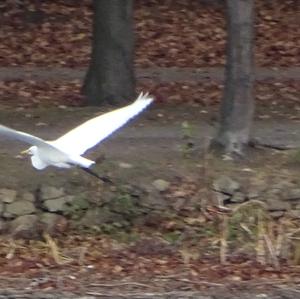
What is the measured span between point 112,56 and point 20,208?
3820 millimetres

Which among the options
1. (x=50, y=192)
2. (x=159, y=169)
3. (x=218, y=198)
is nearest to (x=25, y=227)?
(x=50, y=192)

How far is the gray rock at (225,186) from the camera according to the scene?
10.6m

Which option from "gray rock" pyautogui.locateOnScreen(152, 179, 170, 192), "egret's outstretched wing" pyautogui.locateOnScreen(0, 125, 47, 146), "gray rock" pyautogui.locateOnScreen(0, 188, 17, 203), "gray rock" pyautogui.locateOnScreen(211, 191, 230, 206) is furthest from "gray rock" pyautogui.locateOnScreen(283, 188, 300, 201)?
"egret's outstretched wing" pyautogui.locateOnScreen(0, 125, 47, 146)

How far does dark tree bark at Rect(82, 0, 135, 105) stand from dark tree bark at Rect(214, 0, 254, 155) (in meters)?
2.81

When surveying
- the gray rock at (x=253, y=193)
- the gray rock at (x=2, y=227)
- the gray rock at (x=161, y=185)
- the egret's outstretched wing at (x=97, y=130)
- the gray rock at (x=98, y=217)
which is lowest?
the gray rock at (x=2, y=227)

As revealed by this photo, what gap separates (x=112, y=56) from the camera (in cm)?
1384

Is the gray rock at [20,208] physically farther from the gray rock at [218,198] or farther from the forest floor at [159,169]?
the gray rock at [218,198]

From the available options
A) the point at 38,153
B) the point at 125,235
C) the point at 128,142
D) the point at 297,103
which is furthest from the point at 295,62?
the point at 38,153

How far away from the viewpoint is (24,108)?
1395 cm

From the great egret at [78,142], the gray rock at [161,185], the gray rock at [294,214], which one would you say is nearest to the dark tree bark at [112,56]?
the gray rock at [161,185]

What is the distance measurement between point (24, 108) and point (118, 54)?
122 cm

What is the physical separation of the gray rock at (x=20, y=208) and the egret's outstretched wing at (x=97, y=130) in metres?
1.04

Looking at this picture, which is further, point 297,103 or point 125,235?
point 297,103

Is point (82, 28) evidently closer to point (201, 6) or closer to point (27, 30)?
point (27, 30)
